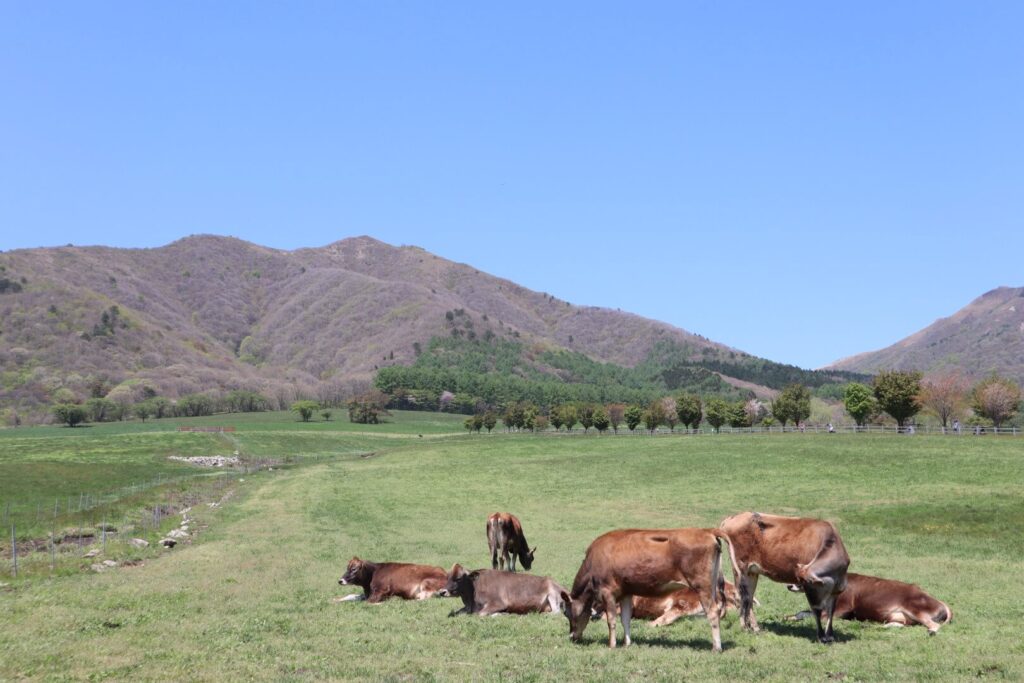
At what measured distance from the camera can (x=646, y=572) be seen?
52.4 feet

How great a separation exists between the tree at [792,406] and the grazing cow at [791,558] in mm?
115521

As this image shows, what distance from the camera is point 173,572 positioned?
2712 centimetres

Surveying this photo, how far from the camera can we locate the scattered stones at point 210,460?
93125mm

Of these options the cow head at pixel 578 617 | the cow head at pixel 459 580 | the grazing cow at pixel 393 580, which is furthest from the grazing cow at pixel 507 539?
the cow head at pixel 578 617

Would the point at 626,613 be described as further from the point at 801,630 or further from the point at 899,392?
the point at 899,392

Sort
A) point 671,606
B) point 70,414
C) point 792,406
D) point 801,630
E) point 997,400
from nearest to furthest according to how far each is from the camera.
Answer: point 801,630, point 671,606, point 997,400, point 792,406, point 70,414

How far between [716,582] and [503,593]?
6.53m

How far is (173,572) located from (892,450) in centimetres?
6081

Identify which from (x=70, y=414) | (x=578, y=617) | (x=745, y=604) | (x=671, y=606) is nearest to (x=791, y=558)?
→ (x=745, y=604)

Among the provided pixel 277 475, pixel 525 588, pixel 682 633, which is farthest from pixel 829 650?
pixel 277 475

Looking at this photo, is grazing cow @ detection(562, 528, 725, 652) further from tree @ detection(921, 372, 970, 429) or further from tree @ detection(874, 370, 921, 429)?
tree @ detection(921, 372, 970, 429)

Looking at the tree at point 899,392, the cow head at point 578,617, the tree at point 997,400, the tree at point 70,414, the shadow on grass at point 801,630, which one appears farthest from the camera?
the tree at point 70,414

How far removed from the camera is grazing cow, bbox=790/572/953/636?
1742 centimetres

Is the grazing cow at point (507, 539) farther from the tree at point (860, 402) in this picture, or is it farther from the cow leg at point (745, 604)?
the tree at point (860, 402)
